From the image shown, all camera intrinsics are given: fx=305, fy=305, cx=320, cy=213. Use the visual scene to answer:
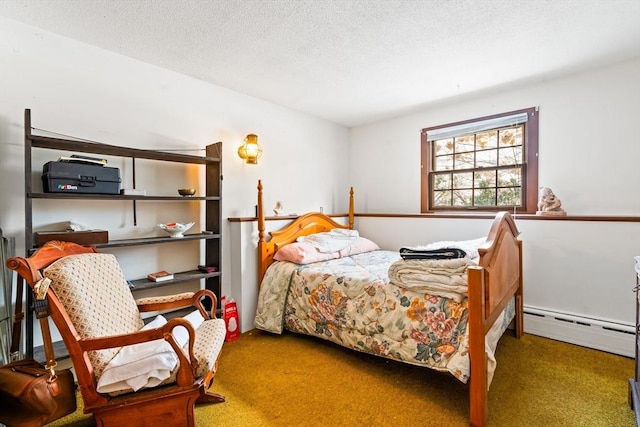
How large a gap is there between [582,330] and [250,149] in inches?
130

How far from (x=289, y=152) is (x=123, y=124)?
168cm

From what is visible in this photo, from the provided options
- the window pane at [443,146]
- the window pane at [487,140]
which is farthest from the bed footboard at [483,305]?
the window pane at [443,146]

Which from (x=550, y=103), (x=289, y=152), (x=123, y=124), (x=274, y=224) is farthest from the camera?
(x=289, y=152)

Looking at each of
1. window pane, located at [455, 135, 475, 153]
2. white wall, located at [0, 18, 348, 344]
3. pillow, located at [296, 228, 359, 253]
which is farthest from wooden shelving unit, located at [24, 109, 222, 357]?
window pane, located at [455, 135, 475, 153]

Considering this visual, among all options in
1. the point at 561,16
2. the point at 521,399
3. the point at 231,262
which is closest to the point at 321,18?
the point at 561,16

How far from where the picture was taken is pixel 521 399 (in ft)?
5.98

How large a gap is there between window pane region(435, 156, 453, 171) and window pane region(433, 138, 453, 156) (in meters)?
0.06

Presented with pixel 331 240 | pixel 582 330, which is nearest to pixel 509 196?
pixel 582 330

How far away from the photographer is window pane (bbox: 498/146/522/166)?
10.2 ft

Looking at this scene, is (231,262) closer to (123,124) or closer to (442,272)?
(123,124)

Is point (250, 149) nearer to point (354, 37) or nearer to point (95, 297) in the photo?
point (354, 37)

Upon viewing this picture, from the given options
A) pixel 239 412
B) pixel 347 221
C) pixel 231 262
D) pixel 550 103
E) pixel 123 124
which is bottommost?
pixel 239 412

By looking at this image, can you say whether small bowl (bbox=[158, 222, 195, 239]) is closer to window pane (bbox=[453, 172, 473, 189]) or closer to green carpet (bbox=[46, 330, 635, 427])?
green carpet (bbox=[46, 330, 635, 427])

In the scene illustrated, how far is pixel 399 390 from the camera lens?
1.95 m
